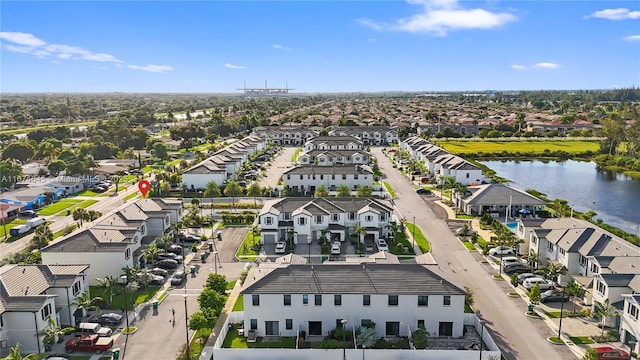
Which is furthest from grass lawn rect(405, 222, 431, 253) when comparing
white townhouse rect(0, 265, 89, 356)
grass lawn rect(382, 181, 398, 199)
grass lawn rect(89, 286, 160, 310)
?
white townhouse rect(0, 265, 89, 356)

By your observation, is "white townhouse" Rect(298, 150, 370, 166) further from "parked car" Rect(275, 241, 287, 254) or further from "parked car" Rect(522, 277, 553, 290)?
"parked car" Rect(522, 277, 553, 290)

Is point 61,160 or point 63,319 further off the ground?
point 61,160

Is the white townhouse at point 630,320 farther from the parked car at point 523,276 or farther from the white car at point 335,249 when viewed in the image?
the white car at point 335,249

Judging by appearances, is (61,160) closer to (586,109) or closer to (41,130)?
(41,130)

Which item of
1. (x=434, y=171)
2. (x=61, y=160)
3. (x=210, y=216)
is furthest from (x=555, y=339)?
(x=61, y=160)

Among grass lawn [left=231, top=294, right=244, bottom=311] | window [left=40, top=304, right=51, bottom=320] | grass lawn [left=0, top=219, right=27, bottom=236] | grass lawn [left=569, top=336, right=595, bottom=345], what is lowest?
grass lawn [left=569, top=336, right=595, bottom=345]

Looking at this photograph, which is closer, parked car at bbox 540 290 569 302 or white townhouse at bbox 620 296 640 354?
white townhouse at bbox 620 296 640 354
